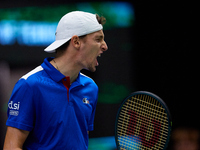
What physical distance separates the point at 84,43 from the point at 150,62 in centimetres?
316

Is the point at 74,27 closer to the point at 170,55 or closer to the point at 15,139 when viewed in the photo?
the point at 15,139

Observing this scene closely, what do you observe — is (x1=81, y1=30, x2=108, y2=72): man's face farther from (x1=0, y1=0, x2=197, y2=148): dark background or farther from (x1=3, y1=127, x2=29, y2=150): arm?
(x1=0, y1=0, x2=197, y2=148): dark background

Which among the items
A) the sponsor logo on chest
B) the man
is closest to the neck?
the man

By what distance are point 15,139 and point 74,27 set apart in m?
0.77

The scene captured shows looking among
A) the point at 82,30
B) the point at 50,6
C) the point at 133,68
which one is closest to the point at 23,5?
the point at 50,6

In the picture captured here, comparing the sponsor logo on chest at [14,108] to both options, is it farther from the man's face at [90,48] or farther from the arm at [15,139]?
the man's face at [90,48]

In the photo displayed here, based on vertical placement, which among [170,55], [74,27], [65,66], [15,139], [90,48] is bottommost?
[170,55]

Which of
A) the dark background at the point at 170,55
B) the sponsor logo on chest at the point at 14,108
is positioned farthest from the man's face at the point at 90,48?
the dark background at the point at 170,55

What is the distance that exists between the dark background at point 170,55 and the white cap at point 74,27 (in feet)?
9.56

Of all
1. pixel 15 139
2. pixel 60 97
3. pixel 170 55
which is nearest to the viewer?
pixel 15 139

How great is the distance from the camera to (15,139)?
73.8 inches

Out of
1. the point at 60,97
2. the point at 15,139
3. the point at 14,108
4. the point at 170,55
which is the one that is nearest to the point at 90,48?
the point at 60,97

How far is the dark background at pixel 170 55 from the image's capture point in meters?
5.09

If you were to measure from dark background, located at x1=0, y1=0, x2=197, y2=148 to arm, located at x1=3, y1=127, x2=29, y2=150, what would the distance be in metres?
3.27
